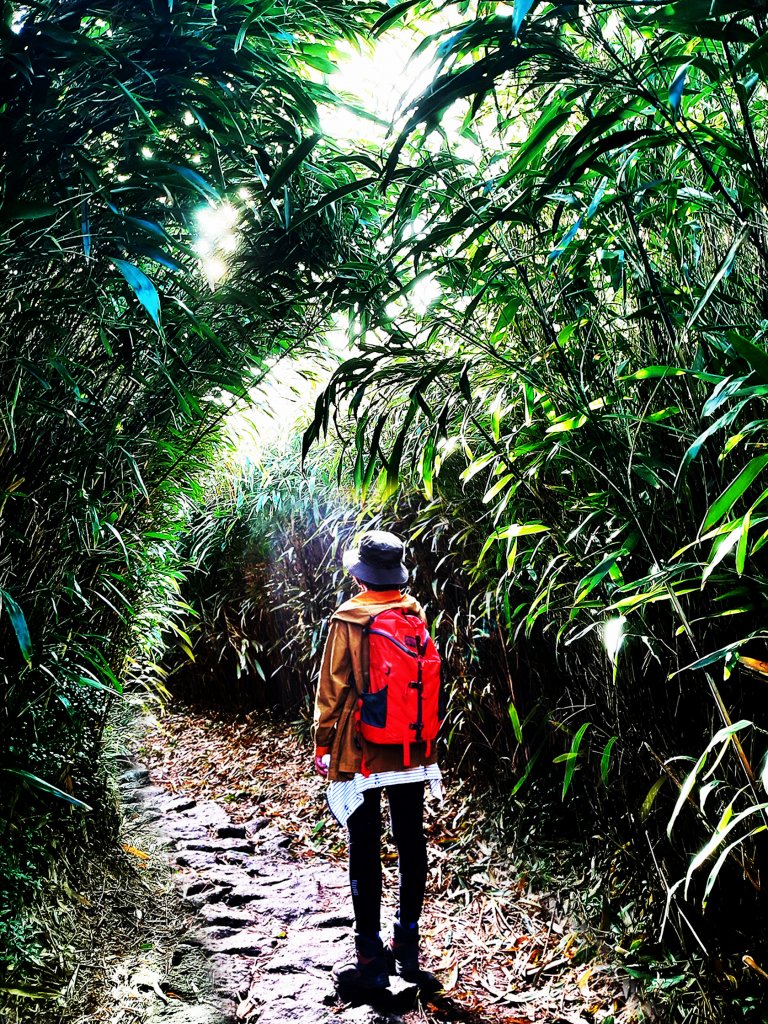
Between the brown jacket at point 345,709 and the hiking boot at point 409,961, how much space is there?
21.4 inches

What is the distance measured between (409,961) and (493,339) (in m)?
1.93

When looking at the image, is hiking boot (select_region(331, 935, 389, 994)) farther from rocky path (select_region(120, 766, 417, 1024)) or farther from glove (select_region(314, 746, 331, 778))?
glove (select_region(314, 746, 331, 778))

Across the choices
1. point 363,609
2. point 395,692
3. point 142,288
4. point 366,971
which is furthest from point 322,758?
point 142,288

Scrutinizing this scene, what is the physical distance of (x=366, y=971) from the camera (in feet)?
6.68

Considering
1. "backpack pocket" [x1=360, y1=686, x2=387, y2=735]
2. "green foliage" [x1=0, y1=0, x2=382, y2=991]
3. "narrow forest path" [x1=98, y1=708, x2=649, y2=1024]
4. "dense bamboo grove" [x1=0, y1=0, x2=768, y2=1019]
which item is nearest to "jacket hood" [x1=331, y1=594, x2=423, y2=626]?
"backpack pocket" [x1=360, y1=686, x2=387, y2=735]

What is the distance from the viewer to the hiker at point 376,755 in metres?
2.07

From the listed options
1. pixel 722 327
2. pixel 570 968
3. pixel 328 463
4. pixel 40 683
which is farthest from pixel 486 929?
pixel 328 463

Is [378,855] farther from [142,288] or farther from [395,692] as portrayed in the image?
[142,288]

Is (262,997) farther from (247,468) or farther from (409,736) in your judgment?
(247,468)

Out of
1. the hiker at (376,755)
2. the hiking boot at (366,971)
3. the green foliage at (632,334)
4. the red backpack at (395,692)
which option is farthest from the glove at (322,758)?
the green foliage at (632,334)

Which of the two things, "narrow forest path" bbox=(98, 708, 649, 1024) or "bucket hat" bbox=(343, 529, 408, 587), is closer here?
"narrow forest path" bbox=(98, 708, 649, 1024)

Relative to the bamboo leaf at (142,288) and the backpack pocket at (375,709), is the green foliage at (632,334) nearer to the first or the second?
the bamboo leaf at (142,288)

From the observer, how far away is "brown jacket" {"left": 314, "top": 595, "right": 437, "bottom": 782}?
2.09 m

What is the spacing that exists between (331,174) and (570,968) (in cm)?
245
